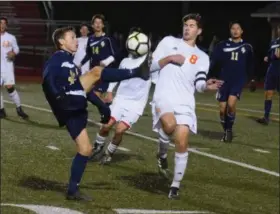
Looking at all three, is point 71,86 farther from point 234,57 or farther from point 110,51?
point 234,57

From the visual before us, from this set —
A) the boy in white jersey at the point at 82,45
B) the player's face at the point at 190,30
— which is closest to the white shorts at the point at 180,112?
the player's face at the point at 190,30

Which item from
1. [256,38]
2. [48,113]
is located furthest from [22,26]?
[48,113]

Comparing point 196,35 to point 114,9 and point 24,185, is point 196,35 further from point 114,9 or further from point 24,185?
point 114,9

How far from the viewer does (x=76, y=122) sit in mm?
8016

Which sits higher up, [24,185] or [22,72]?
[24,185]

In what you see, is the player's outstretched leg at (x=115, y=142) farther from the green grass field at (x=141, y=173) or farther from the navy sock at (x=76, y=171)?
the navy sock at (x=76, y=171)

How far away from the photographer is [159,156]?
9773 millimetres

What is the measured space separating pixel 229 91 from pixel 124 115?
12.0 ft

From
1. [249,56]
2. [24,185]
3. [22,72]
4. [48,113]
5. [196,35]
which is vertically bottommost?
[22,72]

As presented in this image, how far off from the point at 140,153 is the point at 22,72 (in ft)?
67.1

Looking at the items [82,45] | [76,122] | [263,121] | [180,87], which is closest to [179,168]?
[180,87]

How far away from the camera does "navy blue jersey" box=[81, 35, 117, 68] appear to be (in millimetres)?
12727

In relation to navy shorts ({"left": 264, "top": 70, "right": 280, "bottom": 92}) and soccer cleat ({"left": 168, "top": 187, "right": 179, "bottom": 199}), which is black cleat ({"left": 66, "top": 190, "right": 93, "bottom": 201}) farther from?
navy shorts ({"left": 264, "top": 70, "right": 280, "bottom": 92})

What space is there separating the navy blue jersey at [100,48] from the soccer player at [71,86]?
4.61 meters
